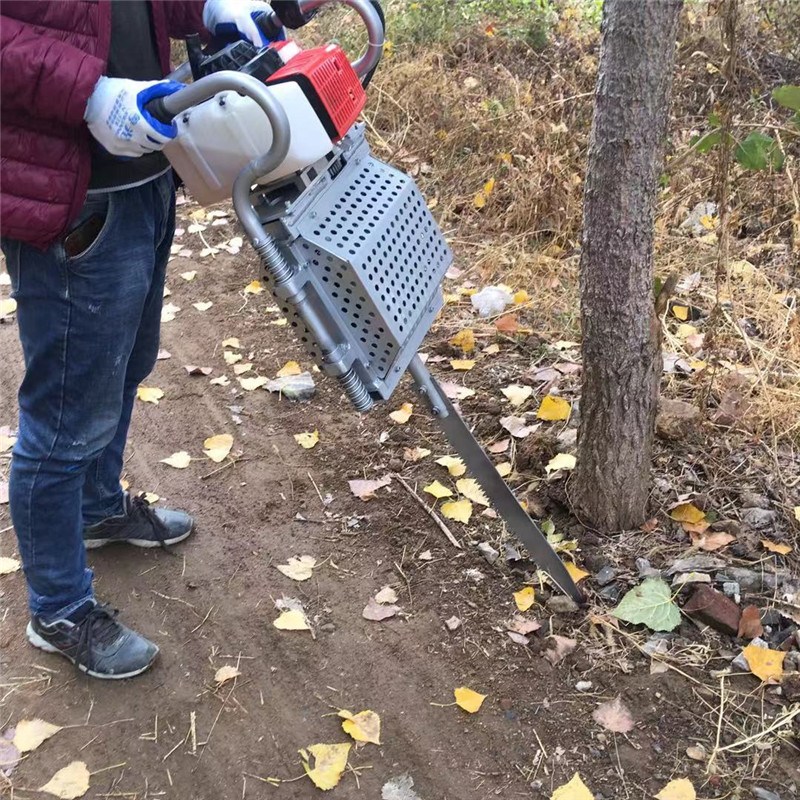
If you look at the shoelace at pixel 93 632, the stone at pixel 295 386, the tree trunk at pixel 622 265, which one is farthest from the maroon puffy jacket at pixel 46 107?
the stone at pixel 295 386

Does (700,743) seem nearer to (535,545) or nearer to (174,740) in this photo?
(535,545)

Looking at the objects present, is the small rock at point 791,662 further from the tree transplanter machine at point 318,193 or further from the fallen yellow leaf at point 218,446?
the fallen yellow leaf at point 218,446

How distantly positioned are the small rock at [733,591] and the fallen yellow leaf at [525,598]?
0.54m

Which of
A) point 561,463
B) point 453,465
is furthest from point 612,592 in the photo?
point 453,465

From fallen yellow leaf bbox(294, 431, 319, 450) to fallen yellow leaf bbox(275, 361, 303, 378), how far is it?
0.40 m

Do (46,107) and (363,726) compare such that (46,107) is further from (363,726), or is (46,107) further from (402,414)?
(402,414)

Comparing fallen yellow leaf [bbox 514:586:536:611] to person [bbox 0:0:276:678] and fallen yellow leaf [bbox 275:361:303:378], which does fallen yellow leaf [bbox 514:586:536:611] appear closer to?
person [bbox 0:0:276:678]

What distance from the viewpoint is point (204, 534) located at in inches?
104


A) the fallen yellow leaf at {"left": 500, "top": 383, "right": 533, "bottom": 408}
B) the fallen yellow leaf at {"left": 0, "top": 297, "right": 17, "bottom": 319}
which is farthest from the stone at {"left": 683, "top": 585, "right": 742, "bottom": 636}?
the fallen yellow leaf at {"left": 0, "top": 297, "right": 17, "bottom": 319}

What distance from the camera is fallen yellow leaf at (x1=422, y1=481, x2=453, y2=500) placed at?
2674mm

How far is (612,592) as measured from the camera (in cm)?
230

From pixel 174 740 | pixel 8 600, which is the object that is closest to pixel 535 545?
pixel 174 740

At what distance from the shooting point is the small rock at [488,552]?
244 centimetres

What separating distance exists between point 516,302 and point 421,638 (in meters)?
1.80
